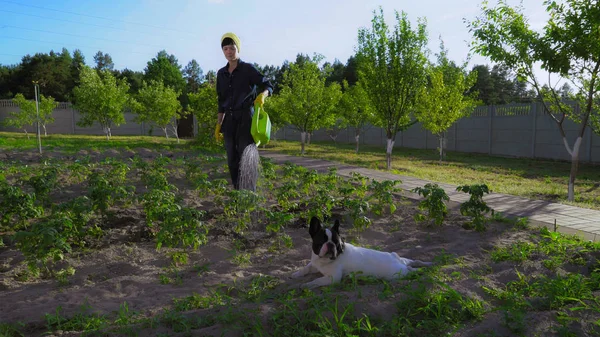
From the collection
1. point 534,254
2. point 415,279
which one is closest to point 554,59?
point 534,254

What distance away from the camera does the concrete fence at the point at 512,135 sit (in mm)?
15055

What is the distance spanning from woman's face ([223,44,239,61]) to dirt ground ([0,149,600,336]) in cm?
223

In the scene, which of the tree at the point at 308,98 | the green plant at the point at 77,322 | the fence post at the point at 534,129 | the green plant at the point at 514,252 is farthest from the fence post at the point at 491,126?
the green plant at the point at 77,322

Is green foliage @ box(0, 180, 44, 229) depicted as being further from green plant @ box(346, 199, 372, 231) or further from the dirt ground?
green plant @ box(346, 199, 372, 231)

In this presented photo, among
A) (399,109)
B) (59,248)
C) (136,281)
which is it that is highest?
(399,109)

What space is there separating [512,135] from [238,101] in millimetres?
15461

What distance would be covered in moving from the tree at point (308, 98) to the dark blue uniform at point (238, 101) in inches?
421

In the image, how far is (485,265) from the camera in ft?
11.3

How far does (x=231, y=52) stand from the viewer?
5.45 m

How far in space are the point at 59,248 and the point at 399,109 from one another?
10.7m

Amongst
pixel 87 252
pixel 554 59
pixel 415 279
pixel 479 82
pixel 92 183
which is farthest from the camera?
pixel 479 82

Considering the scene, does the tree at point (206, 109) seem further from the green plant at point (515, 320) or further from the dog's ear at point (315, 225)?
the green plant at point (515, 320)

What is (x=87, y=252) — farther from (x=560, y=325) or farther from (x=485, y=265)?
(x=560, y=325)

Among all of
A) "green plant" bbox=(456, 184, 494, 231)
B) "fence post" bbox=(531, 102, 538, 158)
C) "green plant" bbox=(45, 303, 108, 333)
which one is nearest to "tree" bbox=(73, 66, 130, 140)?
"fence post" bbox=(531, 102, 538, 158)
